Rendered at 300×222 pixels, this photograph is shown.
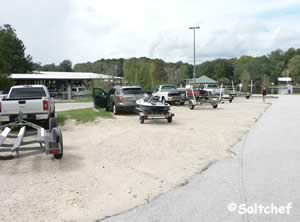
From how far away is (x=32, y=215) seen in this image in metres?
5.47

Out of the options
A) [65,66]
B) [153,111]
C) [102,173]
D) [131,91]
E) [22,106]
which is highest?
[65,66]

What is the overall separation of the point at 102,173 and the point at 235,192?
9.39 feet

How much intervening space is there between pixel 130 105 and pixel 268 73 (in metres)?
112

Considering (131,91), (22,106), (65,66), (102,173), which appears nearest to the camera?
(102,173)

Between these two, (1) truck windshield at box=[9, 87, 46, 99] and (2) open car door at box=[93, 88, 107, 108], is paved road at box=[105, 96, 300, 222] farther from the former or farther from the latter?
(2) open car door at box=[93, 88, 107, 108]

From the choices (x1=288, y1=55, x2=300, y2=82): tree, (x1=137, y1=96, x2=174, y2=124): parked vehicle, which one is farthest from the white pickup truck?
(x1=288, y1=55, x2=300, y2=82): tree

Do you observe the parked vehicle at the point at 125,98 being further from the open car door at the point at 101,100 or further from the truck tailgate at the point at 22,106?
the truck tailgate at the point at 22,106

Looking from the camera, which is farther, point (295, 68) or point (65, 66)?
point (65, 66)

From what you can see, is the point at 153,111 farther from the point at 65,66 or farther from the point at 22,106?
the point at 65,66

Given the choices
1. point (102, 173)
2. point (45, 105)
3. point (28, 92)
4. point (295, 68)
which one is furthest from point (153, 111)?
point (295, 68)

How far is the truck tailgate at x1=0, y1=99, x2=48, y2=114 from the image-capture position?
14.5 meters

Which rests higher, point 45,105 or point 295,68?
point 295,68

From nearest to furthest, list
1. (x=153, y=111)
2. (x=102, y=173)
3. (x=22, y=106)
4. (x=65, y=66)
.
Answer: (x=102, y=173) < (x=22, y=106) < (x=153, y=111) < (x=65, y=66)

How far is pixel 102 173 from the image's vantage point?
26.3 feet
